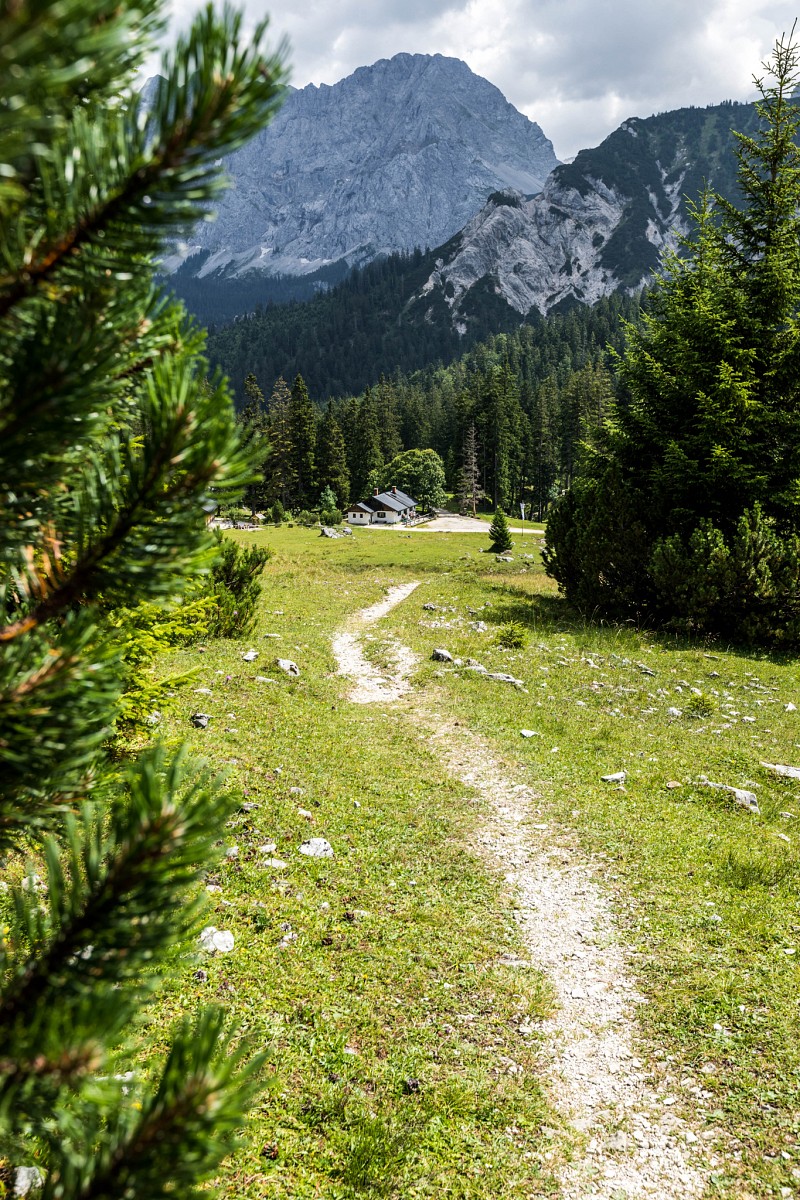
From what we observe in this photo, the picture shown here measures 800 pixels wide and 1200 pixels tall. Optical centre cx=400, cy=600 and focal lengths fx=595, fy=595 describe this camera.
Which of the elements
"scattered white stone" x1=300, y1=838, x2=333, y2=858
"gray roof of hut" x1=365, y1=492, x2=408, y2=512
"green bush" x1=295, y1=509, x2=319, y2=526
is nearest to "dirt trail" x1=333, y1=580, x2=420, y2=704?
"scattered white stone" x1=300, y1=838, x2=333, y2=858

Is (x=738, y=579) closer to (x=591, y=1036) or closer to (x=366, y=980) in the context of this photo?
(x=591, y=1036)

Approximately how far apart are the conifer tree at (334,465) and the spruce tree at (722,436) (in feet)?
240

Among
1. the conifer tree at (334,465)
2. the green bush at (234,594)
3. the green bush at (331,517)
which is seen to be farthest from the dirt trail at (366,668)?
the conifer tree at (334,465)

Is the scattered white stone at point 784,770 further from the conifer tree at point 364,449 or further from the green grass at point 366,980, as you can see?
the conifer tree at point 364,449

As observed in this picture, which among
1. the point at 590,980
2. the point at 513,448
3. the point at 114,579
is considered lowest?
the point at 590,980

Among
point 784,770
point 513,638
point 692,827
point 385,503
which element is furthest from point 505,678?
point 385,503

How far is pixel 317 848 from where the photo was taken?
322 inches

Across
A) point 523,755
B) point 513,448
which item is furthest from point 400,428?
point 523,755

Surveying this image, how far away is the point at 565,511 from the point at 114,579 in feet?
82.2

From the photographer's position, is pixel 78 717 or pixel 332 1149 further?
pixel 332 1149

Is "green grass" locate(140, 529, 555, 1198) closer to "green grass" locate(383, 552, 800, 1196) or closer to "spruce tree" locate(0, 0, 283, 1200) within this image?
"spruce tree" locate(0, 0, 283, 1200)

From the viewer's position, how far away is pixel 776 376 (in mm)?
19672

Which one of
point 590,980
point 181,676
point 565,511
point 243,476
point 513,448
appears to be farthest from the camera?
point 513,448

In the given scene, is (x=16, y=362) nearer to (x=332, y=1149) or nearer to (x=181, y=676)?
(x=332, y=1149)
